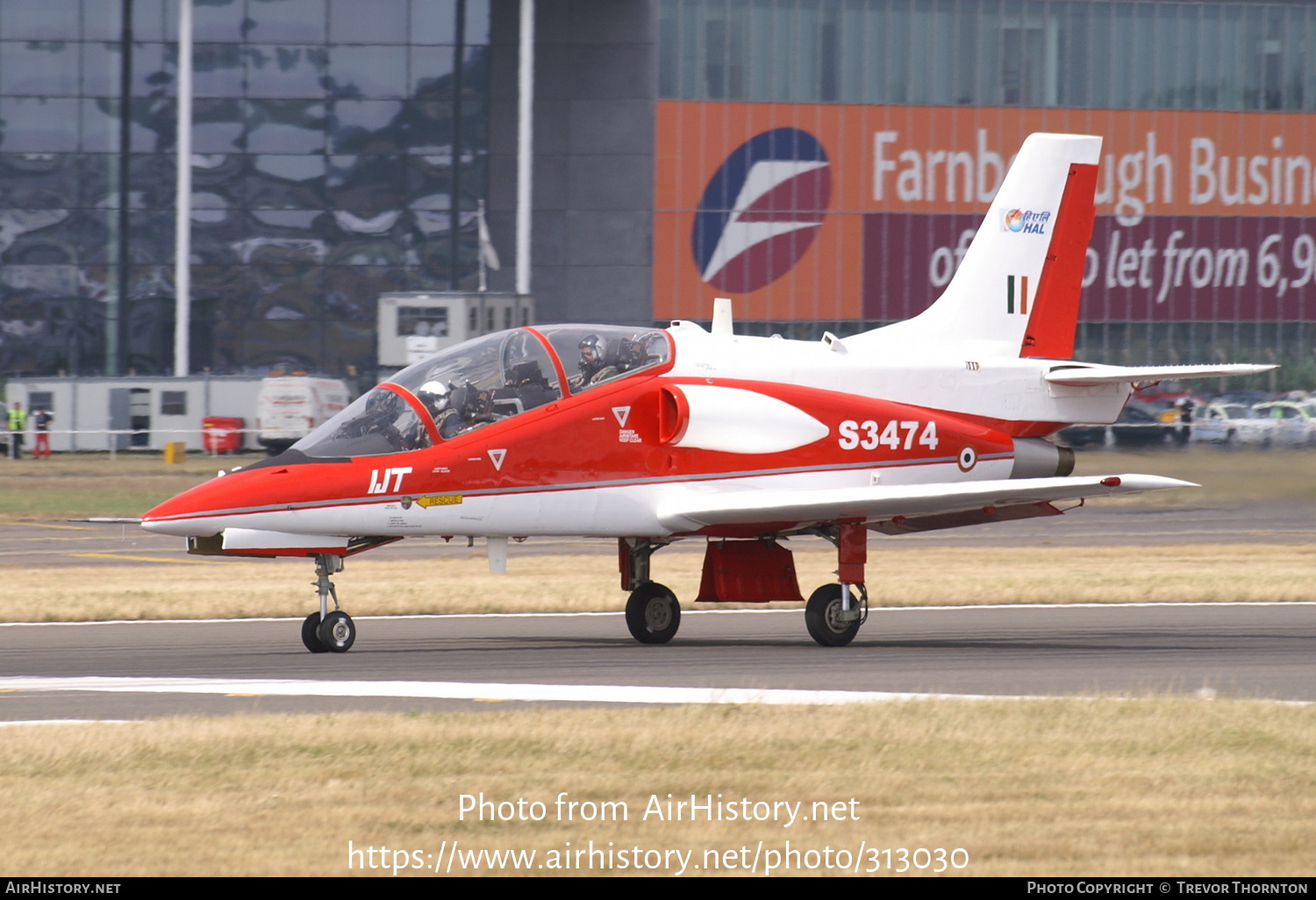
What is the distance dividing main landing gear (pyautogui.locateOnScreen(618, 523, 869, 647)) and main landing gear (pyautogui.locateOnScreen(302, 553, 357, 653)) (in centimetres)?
279

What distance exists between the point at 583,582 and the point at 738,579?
6.25m

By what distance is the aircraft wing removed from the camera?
1412 centimetres

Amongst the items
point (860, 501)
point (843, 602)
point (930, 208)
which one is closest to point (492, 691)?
point (860, 501)

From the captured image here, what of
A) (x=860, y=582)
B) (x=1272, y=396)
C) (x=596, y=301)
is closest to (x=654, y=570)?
(x=860, y=582)

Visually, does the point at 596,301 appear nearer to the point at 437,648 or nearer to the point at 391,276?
the point at 391,276

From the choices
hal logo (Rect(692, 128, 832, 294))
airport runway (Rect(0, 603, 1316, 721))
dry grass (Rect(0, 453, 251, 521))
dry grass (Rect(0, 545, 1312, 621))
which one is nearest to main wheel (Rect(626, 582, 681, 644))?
airport runway (Rect(0, 603, 1316, 721))

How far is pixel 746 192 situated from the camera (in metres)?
57.6

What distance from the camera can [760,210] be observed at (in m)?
57.8

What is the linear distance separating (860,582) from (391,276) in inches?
1838

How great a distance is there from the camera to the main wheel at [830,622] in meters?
14.9

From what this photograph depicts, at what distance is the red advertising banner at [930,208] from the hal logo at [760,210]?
53 mm

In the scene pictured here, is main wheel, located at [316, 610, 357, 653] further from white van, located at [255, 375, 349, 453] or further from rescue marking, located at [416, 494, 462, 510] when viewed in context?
white van, located at [255, 375, 349, 453]

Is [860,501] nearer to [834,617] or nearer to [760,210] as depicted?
[834,617]

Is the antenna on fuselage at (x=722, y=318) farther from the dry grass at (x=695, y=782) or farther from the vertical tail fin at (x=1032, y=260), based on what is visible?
the dry grass at (x=695, y=782)
